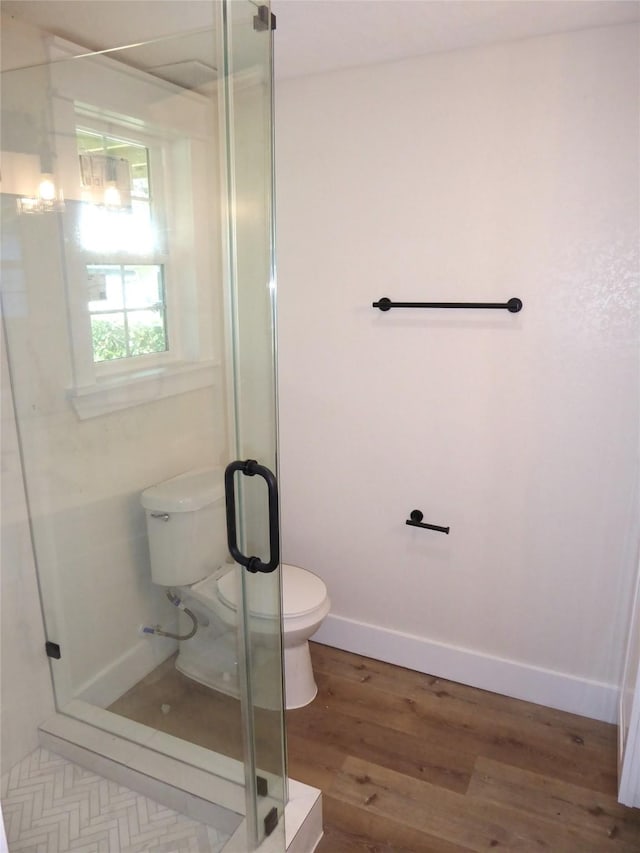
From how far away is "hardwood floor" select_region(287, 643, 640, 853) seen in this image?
6.15ft

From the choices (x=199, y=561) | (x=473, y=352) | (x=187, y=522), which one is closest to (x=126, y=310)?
(x=187, y=522)

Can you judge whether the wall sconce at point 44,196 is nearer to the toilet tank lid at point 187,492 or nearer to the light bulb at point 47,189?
the light bulb at point 47,189

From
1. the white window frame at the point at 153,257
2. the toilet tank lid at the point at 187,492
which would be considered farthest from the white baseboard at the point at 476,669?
the white window frame at the point at 153,257

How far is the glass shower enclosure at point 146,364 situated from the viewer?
5.17 feet

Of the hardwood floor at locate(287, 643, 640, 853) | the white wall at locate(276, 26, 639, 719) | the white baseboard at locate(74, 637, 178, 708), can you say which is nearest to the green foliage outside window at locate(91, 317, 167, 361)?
the white wall at locate(276, 26, 639, 719)

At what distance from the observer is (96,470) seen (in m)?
2.19

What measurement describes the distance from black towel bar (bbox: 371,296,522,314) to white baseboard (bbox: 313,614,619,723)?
4.58 feet

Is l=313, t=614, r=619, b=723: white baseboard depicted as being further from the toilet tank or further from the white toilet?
the toilet tank

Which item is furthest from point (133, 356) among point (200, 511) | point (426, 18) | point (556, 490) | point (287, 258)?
point (556, 490)

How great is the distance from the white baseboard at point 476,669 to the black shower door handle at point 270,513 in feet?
4.33

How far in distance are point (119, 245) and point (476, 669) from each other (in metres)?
2.14

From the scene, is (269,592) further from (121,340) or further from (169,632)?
(121,340)

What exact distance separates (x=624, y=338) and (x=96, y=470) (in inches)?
74.3

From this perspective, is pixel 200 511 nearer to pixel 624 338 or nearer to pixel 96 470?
pixel 96 470
